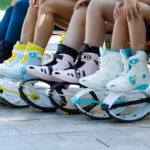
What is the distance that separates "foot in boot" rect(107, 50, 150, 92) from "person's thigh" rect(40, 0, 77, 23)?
0.69 metres

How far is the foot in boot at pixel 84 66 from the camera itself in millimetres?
2662

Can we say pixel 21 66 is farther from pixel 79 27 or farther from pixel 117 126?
pixel 117 126

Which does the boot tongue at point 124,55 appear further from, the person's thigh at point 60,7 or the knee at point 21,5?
the knee at point 21,5

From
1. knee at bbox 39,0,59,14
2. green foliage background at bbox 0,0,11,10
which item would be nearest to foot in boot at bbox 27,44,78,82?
knee at bbox 39,0,59,14

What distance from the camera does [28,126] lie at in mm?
2480

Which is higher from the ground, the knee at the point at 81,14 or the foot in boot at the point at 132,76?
the knee at the point at 81,14

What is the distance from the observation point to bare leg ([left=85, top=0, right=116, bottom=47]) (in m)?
2.66

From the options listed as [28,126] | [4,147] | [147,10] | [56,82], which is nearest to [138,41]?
[147,10]

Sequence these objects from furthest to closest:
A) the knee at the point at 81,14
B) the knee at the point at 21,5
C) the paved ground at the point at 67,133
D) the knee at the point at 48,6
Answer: the knee at the point at 21,5 < the knee at the point at 48,6 < the knee at the point at 81,14 < the paved ground at the point at 67,133

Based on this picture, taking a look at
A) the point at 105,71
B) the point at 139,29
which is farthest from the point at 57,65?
the point at 139,29

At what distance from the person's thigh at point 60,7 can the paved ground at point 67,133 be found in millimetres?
682

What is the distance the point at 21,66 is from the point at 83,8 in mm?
551

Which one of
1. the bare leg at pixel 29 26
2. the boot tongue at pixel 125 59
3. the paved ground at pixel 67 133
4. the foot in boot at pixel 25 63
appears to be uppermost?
the bare leg at pixel 29 26

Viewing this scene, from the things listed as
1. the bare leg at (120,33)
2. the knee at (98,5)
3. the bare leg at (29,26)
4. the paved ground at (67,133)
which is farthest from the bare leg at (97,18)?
the bare leg at (29,26)
